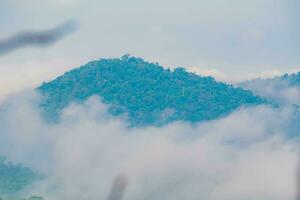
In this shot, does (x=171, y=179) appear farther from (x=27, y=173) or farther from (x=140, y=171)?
(x=27, y=173)

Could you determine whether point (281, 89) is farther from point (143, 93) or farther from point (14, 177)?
point (14, 177)

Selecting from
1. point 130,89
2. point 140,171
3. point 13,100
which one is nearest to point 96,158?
point 140,171

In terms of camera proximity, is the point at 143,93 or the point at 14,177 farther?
the point at 143,93

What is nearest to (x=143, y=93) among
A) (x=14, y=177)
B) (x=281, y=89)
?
(x=281, y=89)

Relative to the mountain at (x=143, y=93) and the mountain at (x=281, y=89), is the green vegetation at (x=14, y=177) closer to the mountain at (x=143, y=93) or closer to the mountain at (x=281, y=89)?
the mountain at (x=143, y=93)

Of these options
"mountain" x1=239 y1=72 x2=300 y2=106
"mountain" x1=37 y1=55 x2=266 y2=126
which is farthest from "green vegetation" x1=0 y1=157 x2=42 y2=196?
"mountain" x1=239 y1=72 x2=300 y2=106

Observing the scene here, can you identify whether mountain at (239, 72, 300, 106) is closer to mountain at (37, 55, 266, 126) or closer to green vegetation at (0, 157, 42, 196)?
mountain at (37, 55, 266, 126)

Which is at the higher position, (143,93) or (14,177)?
(143,93)

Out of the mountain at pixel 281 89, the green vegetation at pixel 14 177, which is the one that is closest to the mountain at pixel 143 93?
the mountain at pixel 281 89
